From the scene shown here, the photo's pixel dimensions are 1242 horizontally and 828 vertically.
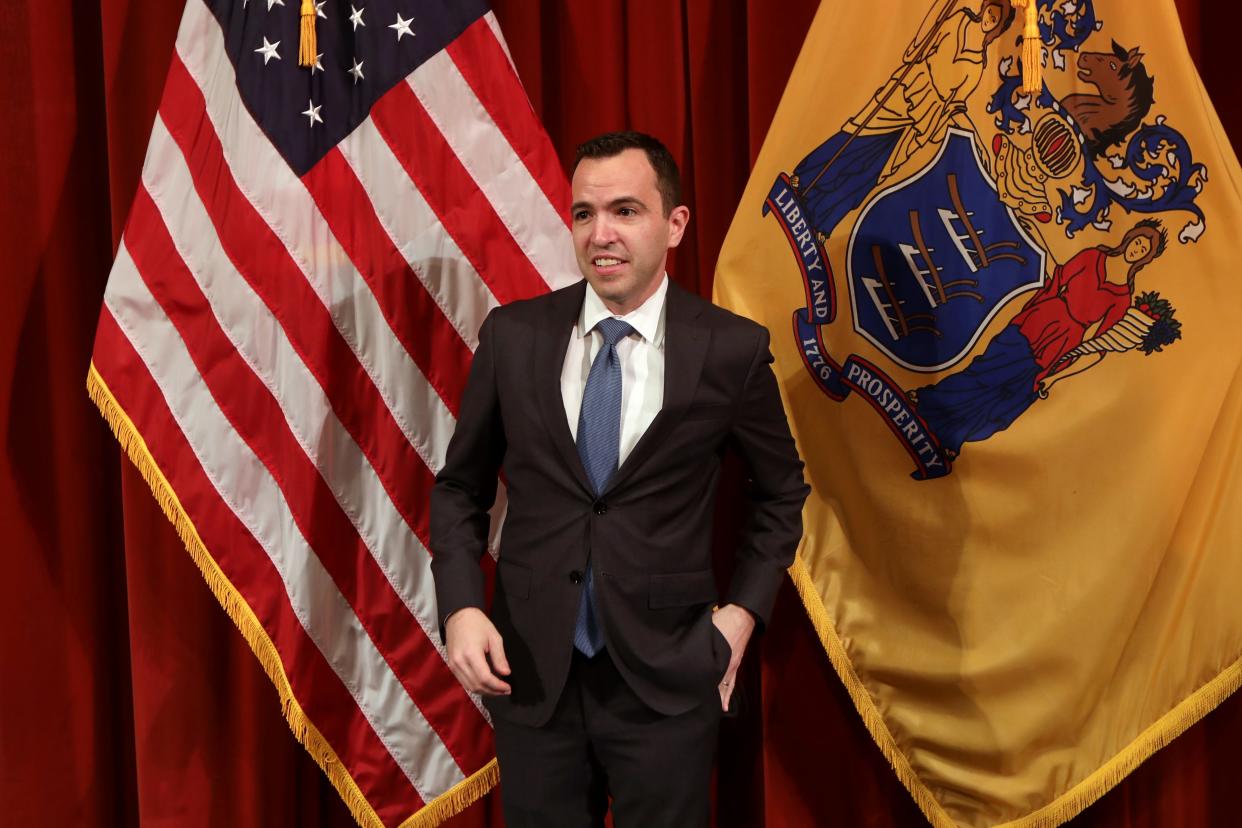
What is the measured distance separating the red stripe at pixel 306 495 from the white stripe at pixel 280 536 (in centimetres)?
2

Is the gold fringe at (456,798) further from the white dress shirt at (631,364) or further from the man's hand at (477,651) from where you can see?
the white dress shirt at (631,364)

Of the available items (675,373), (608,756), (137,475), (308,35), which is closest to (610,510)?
(675,373)

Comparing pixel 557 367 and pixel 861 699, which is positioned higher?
pixel 557 367

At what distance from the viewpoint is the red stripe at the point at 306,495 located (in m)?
1.98

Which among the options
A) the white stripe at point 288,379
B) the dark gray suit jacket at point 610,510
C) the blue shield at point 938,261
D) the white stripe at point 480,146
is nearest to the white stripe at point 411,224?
the white stripe at point 480,146

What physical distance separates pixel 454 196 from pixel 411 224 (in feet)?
0.31

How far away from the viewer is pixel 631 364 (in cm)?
164

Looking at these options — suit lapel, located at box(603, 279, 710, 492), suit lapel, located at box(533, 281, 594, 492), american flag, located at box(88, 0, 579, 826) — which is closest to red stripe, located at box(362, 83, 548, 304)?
american flag, located at box(88, 0, 579, 826)

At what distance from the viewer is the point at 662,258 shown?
1.65 meters

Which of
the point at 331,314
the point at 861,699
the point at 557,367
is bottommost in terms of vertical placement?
the point at 861,699

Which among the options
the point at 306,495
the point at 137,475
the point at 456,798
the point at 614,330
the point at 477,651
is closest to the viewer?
the point at 477,651

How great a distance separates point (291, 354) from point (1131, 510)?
1.50m

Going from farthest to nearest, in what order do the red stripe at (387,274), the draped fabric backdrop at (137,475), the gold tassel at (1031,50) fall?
the draped fabric backdrop at (137,475) → the red stripe at (387,274) → the gold tassel at (1031,50)

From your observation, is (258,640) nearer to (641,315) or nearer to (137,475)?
(137,475)
